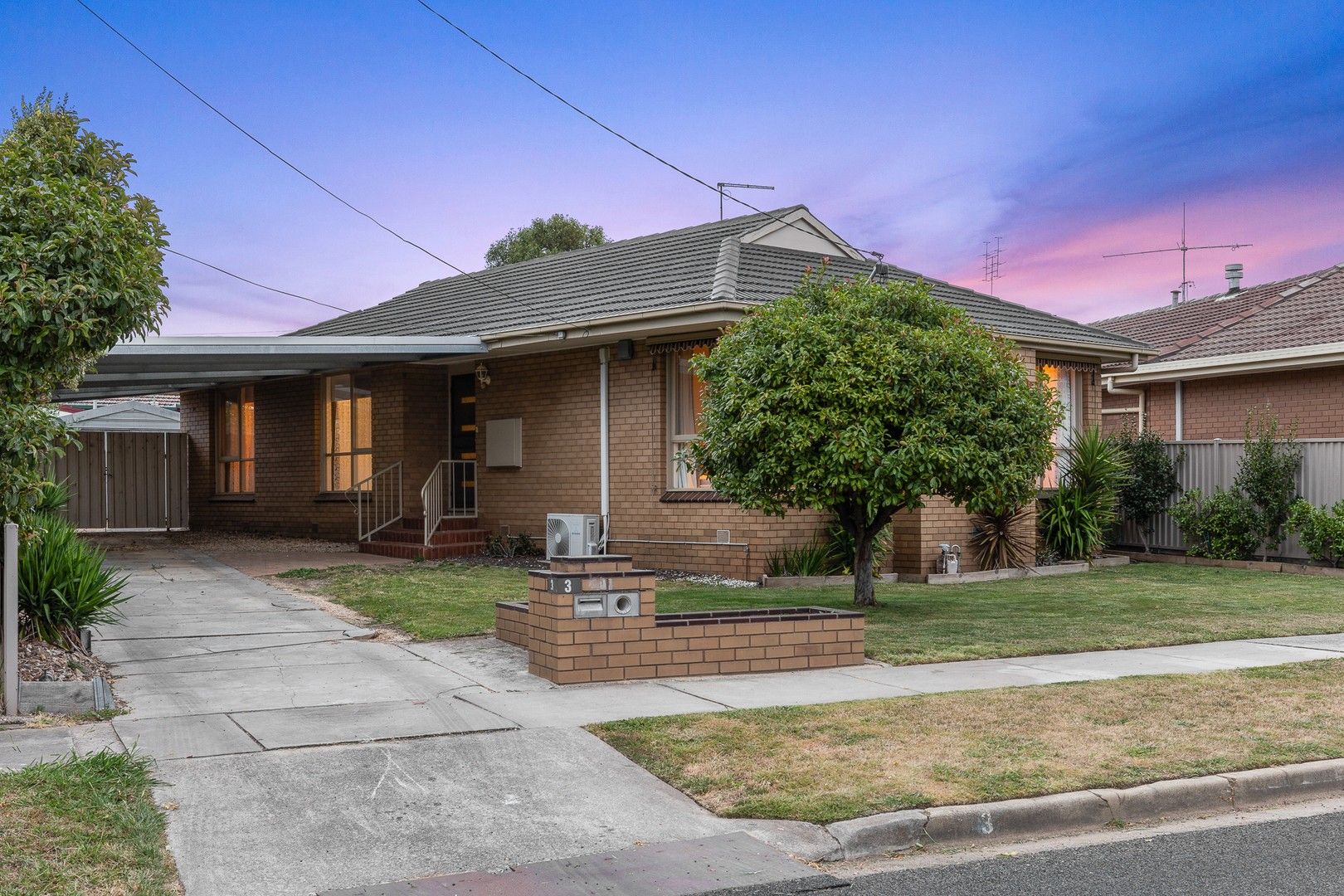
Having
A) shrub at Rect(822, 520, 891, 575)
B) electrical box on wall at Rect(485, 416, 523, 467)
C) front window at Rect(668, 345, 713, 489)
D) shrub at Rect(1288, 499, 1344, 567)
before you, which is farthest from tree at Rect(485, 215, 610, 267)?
shrub at Rect(1288, 499, 1344, 567)

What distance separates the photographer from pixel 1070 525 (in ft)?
55.6

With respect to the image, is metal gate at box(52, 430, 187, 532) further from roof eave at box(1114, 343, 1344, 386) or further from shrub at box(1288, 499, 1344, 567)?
shrub at box(1288, 499, 1344, 567)

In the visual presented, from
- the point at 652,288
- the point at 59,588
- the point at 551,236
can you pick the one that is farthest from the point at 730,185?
the point at 551,236

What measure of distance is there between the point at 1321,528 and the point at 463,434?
13.0m

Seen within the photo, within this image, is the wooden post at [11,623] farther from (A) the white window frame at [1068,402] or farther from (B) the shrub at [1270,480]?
(B) the shrub at [1270,480]

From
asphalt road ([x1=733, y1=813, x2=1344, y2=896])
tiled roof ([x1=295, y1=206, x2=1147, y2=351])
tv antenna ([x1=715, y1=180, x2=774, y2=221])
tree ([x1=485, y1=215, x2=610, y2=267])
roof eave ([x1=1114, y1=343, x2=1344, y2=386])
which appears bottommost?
asphalt road ([x1=733, y1=813, x2=1344, y2=896])

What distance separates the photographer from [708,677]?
835cm

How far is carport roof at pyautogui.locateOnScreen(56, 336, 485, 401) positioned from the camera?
1470cm

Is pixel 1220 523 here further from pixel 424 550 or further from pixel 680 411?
pixel 424 550

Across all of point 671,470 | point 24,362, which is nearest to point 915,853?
point 24,362

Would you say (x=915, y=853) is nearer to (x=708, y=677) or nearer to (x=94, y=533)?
(x=708, y=677)

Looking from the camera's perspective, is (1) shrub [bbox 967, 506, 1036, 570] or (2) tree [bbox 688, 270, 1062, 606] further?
(1) shrub [bbox 967, 506, 1036, 570]

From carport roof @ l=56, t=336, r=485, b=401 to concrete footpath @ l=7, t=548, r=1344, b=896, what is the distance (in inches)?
207

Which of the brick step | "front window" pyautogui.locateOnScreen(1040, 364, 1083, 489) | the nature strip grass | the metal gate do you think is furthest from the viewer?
the metal gate
